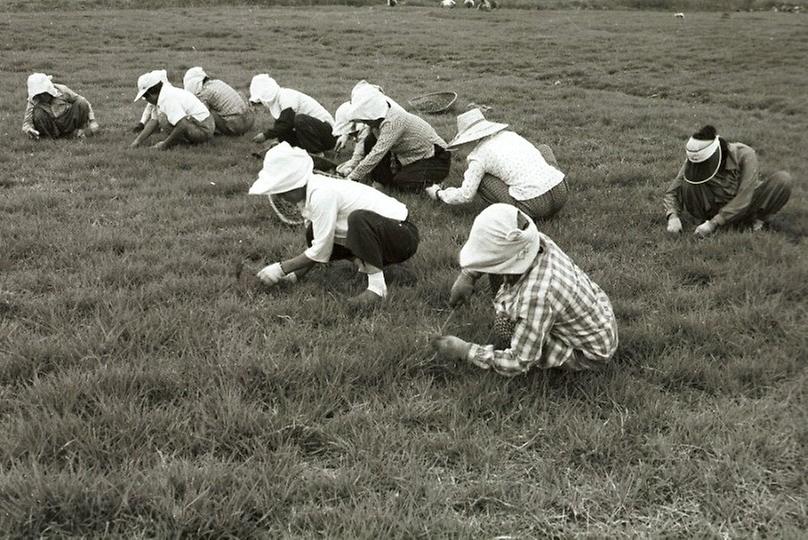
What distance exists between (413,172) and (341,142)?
5.55ft

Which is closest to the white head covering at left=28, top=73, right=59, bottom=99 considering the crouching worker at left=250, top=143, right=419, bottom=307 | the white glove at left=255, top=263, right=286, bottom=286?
the crouching worker at left=250, top=143, right=419, bottom=307

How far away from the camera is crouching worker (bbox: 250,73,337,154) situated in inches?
304

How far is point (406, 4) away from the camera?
95.4 feet

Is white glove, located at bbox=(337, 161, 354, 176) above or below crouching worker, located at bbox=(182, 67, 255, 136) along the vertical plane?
below

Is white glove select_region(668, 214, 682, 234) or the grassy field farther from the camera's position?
white glove select_region(668, 214, 682, 234)

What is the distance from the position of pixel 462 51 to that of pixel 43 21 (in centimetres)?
1292

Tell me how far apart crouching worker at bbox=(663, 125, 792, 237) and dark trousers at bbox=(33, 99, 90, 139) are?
7354 mm

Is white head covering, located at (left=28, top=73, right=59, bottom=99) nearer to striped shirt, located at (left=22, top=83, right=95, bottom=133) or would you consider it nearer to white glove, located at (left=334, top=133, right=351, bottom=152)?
striped shirt, located at (left=22, top=83, right=95, bottom=133)

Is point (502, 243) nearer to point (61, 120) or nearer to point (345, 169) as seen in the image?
point (345, 169)

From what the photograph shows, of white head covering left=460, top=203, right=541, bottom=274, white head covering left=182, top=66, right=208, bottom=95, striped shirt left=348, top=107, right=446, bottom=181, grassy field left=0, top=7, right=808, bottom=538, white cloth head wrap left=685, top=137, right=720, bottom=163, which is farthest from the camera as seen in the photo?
white head covering left=182, top=66, right=208, bottom=95

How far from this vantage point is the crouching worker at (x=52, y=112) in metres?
8.09

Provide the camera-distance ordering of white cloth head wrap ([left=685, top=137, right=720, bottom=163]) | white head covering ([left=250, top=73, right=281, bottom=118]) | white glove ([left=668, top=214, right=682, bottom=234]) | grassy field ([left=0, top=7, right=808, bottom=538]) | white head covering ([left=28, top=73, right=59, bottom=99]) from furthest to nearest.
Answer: white head covering ([left=28, top=73, right=59, bottom=99]), white head covering ([left=250, top=73, right=281, bottom=118]), white glove ([left=668, top=214, right=682, bottom=234]), white cloth head wrap ([left=685, top=137, right=720, bottom=163]), grassy field ([left=0, top=7, right=808, bottom=538])

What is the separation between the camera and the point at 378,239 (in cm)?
414

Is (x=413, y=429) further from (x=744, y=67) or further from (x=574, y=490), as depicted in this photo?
(x=744, y=67)
